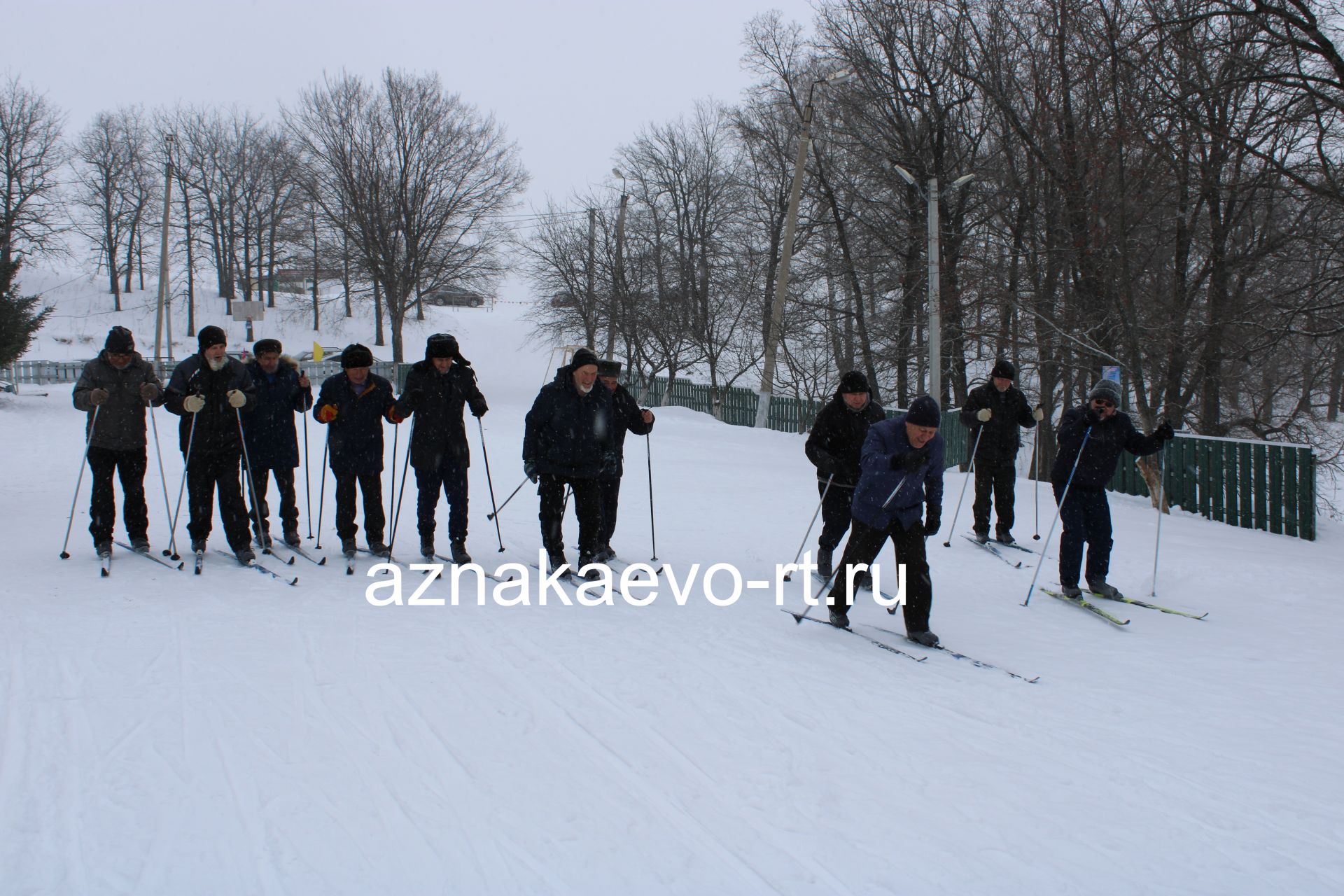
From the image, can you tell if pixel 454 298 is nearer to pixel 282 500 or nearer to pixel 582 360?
pixel 282 500

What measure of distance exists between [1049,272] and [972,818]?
17276 mm

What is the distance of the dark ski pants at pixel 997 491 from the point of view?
29.6 feet

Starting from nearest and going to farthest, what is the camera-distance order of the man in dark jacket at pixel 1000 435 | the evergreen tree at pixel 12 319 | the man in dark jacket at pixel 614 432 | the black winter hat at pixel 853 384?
the black winter hat at pixel 853 384 < the man in dark jacket at pixel 614 432 < the man in dark jacket at pixel 1000 435 < the evergreen tree at pixel 12 319

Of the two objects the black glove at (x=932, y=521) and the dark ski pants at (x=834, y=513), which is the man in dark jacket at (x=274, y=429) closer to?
the dark ski pants at (x=834, y=513)

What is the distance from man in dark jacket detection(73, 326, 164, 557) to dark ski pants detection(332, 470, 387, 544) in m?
1.43

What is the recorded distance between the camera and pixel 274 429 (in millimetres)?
7648

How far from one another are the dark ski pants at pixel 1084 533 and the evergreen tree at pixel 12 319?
887 inches

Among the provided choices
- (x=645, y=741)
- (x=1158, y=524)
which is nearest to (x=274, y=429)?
(x=645, y=741)

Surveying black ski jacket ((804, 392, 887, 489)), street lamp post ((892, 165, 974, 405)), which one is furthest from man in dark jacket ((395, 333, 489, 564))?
street lamp post ((892, 165, 974, 405))

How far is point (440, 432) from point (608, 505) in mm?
1465

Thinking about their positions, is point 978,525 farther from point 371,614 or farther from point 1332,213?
point 1332,213

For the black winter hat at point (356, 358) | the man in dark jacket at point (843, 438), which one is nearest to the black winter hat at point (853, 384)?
the man in dark jacket at point (843, 438)

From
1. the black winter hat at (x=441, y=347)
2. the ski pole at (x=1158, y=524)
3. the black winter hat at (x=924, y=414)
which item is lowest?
the ski pole at (x=1158, y=524)

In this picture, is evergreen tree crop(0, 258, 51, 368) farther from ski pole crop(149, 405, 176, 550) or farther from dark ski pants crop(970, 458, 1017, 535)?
dark ski pants crop(970, 458, 1017, 535)
